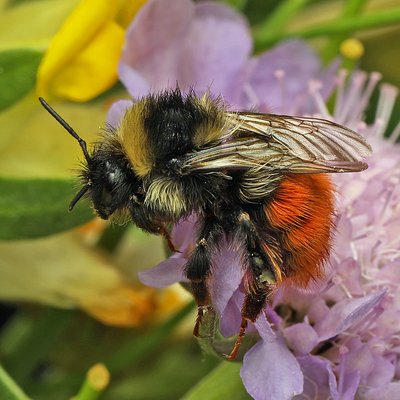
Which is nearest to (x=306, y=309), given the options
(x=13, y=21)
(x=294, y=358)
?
(x=294, y=358)

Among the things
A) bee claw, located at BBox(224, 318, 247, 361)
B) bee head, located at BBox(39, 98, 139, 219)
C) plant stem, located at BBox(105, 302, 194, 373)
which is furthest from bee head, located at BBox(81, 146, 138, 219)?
plant stem, located at BBox(105, 302, 194, 373)

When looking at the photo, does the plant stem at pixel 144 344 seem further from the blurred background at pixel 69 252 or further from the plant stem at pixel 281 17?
the plant stem at pixel 281 17

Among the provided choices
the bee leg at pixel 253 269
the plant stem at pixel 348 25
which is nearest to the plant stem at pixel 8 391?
the bee leg at pixel 253 269

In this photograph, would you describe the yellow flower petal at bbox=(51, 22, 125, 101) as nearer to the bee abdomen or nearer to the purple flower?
the purple flower

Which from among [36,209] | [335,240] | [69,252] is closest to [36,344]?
[69,252]

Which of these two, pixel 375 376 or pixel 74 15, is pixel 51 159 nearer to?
pixel 74 15

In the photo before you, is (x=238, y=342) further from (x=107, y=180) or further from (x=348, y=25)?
(x=348, y=25)
